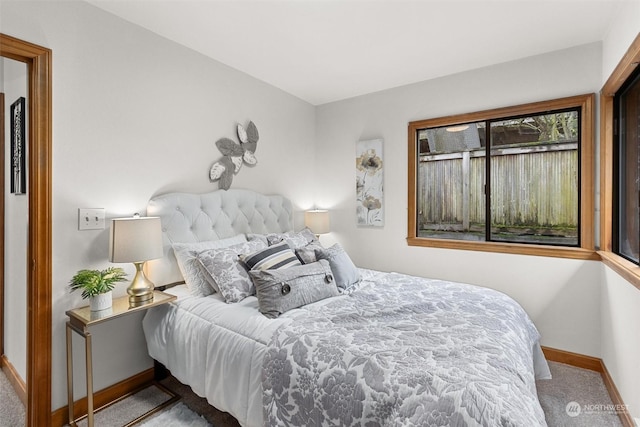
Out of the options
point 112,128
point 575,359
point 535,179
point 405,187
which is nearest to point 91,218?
point 112,128

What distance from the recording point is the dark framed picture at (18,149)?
203 centimetres

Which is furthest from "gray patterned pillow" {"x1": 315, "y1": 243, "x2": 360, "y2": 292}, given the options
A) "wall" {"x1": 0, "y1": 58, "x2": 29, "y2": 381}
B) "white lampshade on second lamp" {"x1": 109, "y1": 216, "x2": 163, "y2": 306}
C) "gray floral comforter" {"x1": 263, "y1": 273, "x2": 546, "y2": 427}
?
"wall" {"x1": 0, "y1": 58, "x2": 29, "y2": 381}

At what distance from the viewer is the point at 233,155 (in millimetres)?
2951

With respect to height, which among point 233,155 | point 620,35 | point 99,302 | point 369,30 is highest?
point 369,30

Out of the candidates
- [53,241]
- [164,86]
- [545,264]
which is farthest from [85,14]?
[545,264]

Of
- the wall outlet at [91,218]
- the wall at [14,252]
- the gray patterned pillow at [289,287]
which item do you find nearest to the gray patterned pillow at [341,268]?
the gray patterned pillow at [289,287]

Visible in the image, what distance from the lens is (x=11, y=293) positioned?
2330 mm

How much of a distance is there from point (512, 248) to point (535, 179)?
0.66 m

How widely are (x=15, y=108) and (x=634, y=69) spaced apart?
390cm

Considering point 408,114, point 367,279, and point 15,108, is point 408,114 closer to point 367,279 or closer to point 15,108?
point 367,279

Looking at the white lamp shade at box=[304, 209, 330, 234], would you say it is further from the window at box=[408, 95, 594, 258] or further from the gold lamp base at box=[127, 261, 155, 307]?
the gold lamp base at box=[127, 261, 155, 307]

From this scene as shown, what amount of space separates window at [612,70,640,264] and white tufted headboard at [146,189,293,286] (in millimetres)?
2775

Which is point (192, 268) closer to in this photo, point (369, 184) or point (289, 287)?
point (289, 287)

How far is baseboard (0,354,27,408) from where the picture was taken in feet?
6.90
